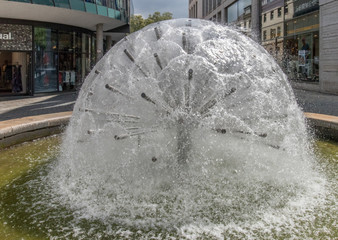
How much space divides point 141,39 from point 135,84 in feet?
2.95

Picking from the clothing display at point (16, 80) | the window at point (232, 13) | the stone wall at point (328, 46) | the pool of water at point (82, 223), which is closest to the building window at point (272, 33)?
the stone wall at point (328, 46)

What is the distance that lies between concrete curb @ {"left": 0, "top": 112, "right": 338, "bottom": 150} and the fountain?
5.77ft

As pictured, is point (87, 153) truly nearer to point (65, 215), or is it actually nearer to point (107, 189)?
point (107, 189)

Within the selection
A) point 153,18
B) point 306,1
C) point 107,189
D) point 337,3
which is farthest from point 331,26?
point 153,18

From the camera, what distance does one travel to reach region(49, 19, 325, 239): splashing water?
3797 millimetres

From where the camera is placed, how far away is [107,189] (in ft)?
13.6

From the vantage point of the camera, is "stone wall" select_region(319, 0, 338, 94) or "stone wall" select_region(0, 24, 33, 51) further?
"stone wall" select_region(0, 24, 33, 51)

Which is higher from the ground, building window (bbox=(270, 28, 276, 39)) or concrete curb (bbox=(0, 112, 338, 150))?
building window (bbox=(270, 28, 276, 39))

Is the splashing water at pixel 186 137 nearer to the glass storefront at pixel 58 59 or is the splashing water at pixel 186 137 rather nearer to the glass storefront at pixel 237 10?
the glass storefront at pixel 58 59

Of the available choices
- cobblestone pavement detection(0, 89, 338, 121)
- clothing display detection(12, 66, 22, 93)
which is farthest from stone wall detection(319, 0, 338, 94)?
clothing display detection(12, 66, 22, 93)

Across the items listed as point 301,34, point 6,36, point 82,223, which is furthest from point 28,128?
point 301,34

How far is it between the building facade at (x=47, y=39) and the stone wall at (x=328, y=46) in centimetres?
1276

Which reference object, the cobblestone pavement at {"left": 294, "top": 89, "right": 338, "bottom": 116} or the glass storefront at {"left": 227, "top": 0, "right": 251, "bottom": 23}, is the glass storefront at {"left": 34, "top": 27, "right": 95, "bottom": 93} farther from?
the glass storefront at {"left": 227, "top": 0, "right": 251, "bottom": 23}

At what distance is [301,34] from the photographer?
2206 cm
